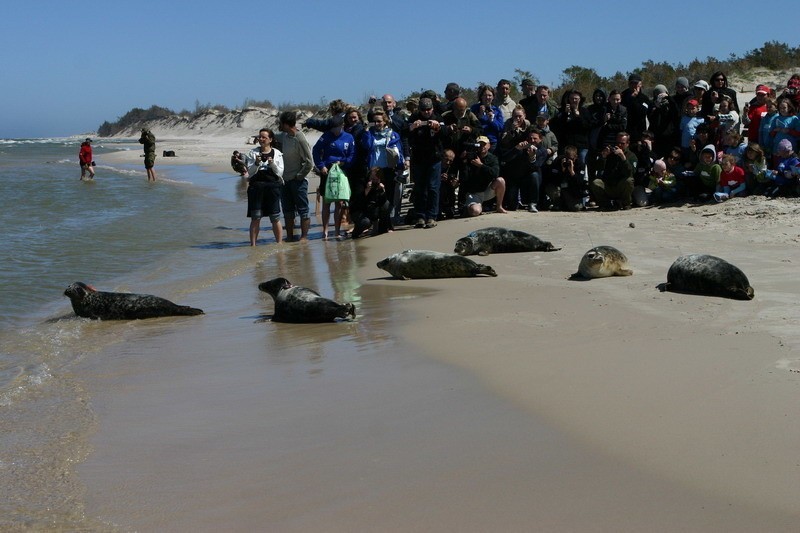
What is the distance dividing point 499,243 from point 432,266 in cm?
136

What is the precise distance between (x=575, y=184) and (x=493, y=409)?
8.50m

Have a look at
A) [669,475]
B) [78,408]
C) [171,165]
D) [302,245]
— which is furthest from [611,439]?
[171,165]

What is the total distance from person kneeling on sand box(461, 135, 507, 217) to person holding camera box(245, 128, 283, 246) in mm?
2528

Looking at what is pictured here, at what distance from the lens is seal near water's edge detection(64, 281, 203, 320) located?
7.66m

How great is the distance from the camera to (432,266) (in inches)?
339

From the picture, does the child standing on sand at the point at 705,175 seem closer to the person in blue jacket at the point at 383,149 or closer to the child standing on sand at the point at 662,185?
the child standing on sand at the point at 662,185

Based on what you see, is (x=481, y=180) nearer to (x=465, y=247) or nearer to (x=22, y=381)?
(x=465, y=247)

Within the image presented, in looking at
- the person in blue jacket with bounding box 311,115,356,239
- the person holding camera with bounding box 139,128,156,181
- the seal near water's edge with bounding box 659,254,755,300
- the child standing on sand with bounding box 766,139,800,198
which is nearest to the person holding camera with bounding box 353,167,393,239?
the person in blue jacket with bounding box 311,115,356,239

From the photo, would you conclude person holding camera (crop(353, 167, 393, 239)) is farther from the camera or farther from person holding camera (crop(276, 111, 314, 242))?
the camera

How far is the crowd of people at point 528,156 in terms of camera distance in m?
11.5

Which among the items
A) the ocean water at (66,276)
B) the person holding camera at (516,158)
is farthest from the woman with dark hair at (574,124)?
the ocean water at (66,276)

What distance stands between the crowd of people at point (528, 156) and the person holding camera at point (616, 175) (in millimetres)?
17

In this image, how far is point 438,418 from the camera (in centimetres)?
438

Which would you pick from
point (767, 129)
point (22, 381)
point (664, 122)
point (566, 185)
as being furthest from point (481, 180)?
point (22, 381)
